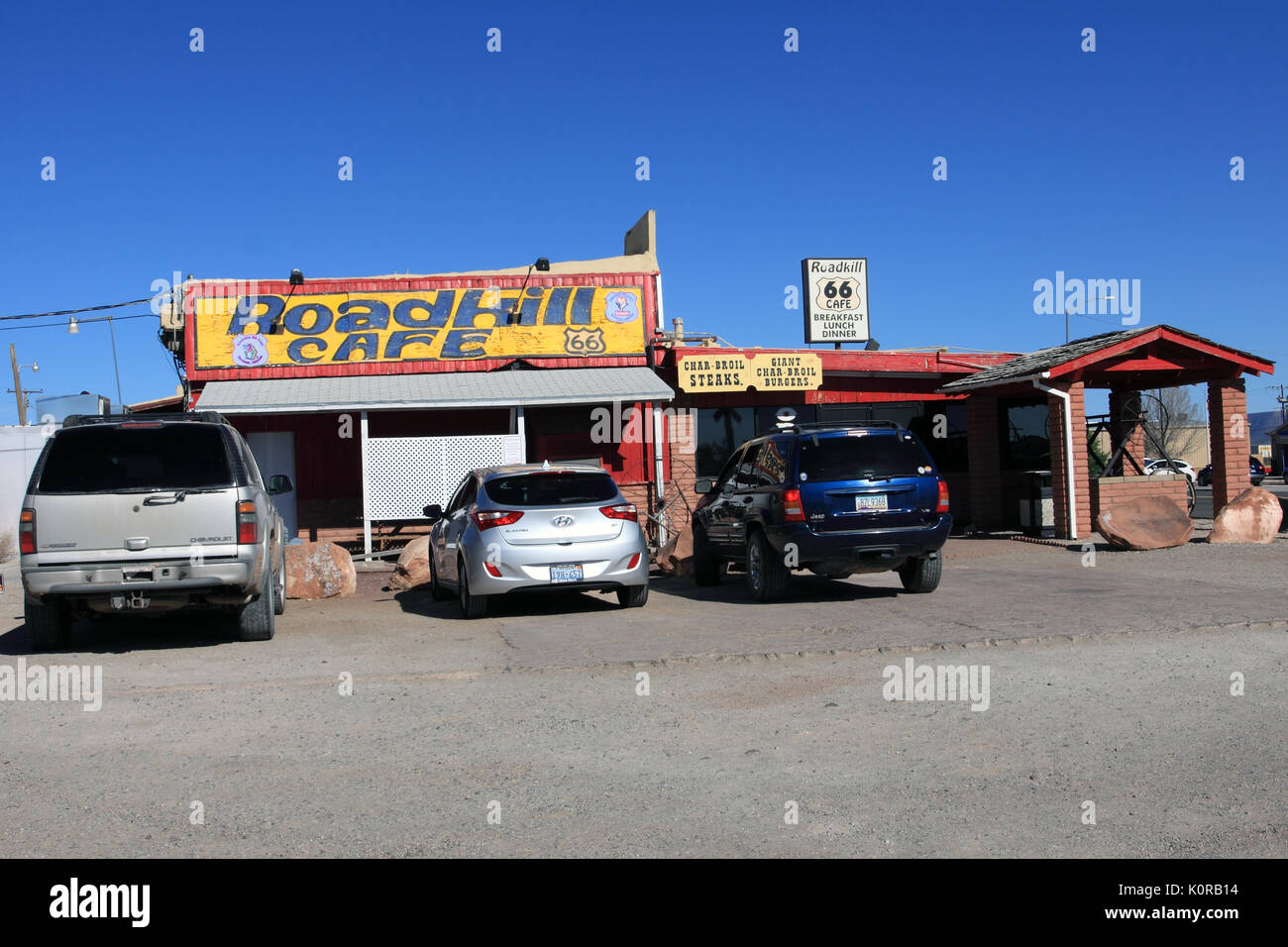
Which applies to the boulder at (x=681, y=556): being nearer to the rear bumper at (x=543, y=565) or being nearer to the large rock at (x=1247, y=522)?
the rear bumper at (x=543, y=565)

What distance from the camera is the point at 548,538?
11.4 m

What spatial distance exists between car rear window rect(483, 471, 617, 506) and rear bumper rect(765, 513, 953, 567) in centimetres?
194

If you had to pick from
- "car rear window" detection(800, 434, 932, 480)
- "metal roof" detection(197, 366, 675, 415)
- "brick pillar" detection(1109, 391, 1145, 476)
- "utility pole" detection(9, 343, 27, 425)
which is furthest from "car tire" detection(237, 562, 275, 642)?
"utility pole" detection(9, 343, 27, 425)

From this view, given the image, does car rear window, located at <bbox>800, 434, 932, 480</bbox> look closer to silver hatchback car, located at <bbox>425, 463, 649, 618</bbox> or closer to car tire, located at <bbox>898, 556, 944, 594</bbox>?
car tire, located at <bbox>898, 556, 944, 594</bbox>

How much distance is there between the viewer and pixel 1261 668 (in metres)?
7.60

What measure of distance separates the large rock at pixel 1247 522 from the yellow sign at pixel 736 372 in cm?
743

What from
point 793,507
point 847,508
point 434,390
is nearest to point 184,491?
point 793,507

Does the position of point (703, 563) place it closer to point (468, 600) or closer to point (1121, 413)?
point (468, 600)

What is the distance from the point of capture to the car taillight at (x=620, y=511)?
460 inches

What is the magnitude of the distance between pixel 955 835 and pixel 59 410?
3870 cm

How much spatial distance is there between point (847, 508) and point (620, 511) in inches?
90.4

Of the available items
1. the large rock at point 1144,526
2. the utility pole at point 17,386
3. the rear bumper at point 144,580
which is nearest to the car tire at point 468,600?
the rear bumper at point 144,580
